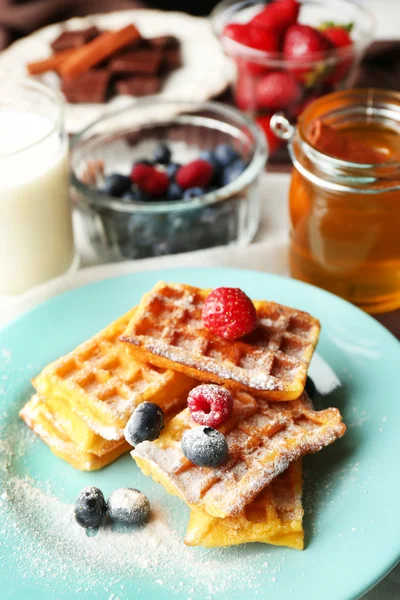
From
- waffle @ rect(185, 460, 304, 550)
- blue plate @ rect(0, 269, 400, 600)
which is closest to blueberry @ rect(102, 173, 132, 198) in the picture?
blue plate @ rect(0, 269, 400, 600)

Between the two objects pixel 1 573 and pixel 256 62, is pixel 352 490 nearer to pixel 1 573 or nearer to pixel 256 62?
pixel 1 573

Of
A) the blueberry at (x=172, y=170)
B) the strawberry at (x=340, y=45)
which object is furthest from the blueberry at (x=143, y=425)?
the strawberry at (x=340, y=45)

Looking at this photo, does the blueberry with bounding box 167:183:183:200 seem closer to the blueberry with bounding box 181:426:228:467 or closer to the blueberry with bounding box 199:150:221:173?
the blueberry with bounding box 199:150:221:173

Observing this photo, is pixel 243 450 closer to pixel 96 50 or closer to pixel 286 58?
pixel 286 58

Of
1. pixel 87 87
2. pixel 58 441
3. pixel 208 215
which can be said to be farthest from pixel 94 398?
pixel 87 87

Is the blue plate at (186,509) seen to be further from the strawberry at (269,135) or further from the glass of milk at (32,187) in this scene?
the strawberry at (269,135)
